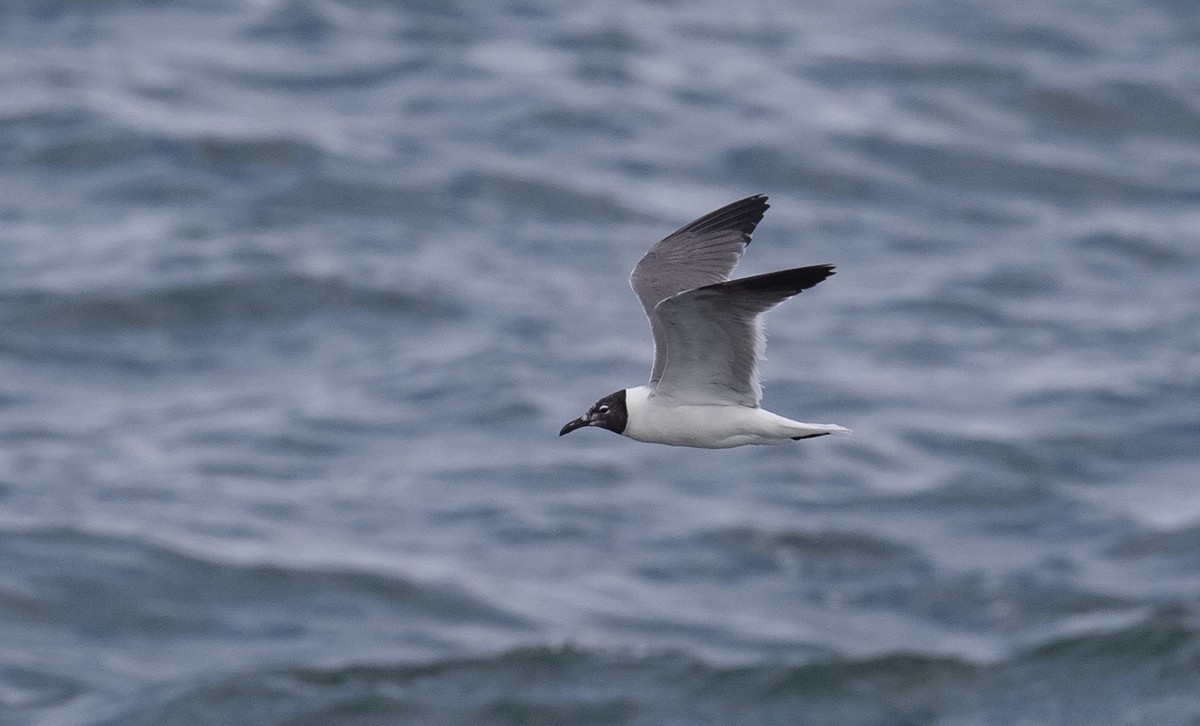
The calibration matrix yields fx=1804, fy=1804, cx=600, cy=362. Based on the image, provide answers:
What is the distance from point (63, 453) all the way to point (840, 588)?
55.6 ft

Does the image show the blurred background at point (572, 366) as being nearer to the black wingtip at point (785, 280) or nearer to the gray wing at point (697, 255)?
the gray wing at point (697, 255)

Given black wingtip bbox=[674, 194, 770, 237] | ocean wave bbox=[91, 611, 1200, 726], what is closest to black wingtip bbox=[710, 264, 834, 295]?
black wingtip bbox=[674, 194, 770, 237]

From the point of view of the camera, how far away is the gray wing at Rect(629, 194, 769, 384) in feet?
40.7

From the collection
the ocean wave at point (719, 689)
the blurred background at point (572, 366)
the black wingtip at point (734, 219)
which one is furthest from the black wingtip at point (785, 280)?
the blurred background at point (572, 366)

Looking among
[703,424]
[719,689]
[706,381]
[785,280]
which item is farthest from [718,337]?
[719,689]

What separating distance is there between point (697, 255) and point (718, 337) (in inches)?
49.2

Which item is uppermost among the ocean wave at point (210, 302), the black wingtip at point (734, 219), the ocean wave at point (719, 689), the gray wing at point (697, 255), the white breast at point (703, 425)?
the ocean wave at point (210, 302)

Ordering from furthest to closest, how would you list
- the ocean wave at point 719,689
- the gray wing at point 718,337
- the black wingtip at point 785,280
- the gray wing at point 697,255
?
the ocean wave at point 719,689 → the gray wing at point 697,255 → the gray wing at point 718,337 → the black wingtip at point 785,280

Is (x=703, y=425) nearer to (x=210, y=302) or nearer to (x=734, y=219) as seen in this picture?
(x=734, y=219)

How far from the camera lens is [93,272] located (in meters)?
45.6

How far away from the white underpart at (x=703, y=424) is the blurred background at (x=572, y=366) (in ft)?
63.7

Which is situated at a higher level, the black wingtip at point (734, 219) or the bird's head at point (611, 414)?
the black wingtip at point (734, 219)

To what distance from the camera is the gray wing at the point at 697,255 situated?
1239 centimetres

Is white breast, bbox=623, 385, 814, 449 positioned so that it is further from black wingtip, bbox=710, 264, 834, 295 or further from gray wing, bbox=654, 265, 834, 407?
black wingtip, bbox=710, 264, 834, 295
